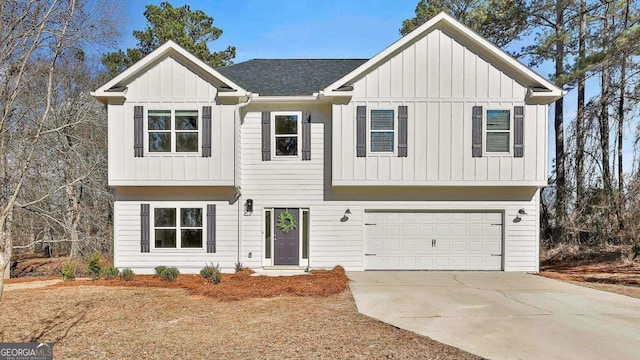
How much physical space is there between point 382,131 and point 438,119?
1.73 m

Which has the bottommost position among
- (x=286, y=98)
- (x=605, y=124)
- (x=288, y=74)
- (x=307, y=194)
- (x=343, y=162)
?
(x=307, y=194)

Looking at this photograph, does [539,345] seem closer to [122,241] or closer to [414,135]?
[414,135]

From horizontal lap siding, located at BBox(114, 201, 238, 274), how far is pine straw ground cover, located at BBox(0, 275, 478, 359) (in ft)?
8.47

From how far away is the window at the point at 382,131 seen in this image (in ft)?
36.9

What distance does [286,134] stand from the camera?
11969 millimetres

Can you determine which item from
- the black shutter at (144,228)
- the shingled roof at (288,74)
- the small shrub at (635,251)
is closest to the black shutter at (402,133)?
the shingled roof at (288,74)

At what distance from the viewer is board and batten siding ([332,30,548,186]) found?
36.6 feet

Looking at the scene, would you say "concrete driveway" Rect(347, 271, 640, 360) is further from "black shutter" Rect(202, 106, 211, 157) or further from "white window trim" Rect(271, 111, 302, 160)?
"black shutter" Rect(202, 106, 211, 157)

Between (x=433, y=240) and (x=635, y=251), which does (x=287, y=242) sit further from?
(x=635, y=251)

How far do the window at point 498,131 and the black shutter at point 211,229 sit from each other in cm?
864

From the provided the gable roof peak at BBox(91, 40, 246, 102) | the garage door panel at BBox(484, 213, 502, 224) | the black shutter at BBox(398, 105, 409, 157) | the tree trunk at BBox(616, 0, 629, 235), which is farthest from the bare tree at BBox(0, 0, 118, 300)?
the tree trunk at BBox(616, 0, 629, 235)

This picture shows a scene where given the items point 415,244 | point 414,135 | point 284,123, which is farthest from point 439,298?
point 284,123

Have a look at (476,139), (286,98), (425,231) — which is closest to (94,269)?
(286,98)

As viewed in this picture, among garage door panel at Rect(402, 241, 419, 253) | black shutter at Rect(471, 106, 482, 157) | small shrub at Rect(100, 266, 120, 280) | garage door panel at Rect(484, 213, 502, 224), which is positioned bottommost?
small shrub at Rect(100, 266, 120, 280)
